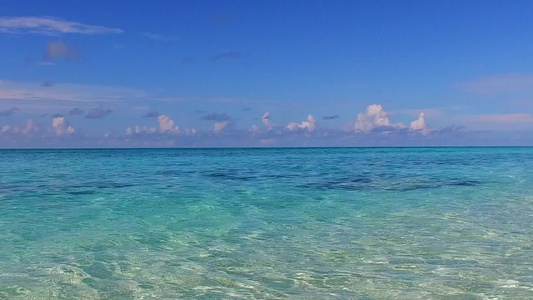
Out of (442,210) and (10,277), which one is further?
(442,210)

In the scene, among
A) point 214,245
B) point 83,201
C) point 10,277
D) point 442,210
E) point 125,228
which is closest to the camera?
point 10,277

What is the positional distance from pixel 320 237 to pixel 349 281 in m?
3.20

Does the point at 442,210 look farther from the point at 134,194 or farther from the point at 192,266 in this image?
the point at 134,194

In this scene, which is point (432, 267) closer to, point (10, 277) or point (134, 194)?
point (10, 277)

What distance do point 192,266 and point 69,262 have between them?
6.93 feet

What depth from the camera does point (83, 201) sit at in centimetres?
1662

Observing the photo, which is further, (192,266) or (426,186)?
(426,186)

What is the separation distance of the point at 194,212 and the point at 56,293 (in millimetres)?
7528

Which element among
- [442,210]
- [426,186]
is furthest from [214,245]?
[426,186]

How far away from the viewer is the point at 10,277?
24.0 feet

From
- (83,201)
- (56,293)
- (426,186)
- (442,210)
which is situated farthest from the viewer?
(426,186)

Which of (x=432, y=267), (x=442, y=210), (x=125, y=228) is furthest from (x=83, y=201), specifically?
(x=432, y=267)

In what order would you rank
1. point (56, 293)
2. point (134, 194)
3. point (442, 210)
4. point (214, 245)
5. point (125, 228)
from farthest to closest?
1. point (134, 194)
2. point (442, 210)
3. point (125, 228)
4. point (214, 245)
5. point (56, 293)

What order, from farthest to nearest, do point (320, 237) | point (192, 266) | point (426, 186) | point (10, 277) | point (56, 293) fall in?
point (426, 186)
point (320, 237)
point (192, 266)
point (10, 277)
point (56, 293)
